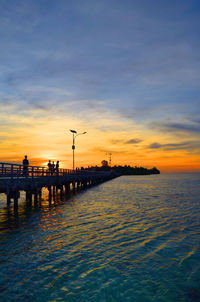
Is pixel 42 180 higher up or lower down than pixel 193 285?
higher up

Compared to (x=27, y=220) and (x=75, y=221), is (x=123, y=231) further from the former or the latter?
(x=27, y=220)

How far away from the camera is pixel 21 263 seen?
8938 millimetres

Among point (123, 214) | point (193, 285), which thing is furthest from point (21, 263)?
point (123, 214)

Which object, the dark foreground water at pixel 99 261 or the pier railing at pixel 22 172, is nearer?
the dark foreground water at pixel 99 261

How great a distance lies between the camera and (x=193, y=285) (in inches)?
300

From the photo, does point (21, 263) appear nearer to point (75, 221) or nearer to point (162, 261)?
point (162, 261)

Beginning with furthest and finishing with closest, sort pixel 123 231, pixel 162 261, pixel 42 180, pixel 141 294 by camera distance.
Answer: pixel 42 180 → pixel 123 231 → pixel 162 261 → pixel 141 294

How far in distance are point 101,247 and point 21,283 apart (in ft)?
13.7

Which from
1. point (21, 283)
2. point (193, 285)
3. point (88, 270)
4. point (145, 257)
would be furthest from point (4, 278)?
point (193, 285)

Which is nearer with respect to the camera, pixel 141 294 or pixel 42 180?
pixel 141 294

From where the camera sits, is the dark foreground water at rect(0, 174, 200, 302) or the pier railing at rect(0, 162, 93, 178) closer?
the dark foreground water at rect(0, 174, 200, 302)

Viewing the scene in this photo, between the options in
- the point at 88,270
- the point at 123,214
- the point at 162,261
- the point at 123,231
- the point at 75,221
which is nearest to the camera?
the point at 88,270

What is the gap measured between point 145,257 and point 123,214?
9.32 meters

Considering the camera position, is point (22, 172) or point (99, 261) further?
point (22, 172)
